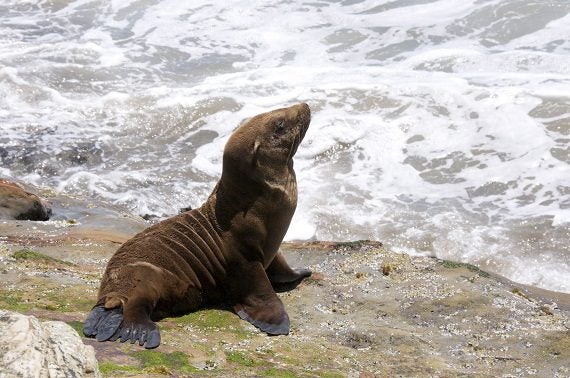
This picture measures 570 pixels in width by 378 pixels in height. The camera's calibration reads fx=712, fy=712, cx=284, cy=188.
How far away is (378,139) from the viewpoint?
14.4 m

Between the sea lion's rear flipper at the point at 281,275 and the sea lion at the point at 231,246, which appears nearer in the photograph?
the sea lion at the point at 231,246

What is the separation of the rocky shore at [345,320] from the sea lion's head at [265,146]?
1.12 meters

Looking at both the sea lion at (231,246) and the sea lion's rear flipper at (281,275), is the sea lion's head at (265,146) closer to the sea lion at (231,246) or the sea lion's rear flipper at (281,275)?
the sea lion at (231,246)

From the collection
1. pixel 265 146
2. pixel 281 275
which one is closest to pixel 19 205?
pixel 281 275

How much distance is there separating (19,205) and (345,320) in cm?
510

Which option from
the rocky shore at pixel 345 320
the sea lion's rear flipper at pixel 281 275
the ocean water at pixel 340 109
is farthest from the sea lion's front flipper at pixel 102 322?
the ocean water at pixel 340 109

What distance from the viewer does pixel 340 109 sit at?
16000 mm

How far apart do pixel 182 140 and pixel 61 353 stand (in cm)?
1231

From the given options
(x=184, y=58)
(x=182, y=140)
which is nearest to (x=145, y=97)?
(x=182, y=140)

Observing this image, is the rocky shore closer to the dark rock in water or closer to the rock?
the rock

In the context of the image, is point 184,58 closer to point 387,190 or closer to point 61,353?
point 387,190

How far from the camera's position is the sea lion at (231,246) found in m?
5.32

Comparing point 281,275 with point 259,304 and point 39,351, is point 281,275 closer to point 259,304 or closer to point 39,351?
point 259,304

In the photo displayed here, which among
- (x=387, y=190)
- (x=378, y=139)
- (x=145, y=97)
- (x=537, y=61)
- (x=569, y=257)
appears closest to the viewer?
Result: (x=569, y=257)
